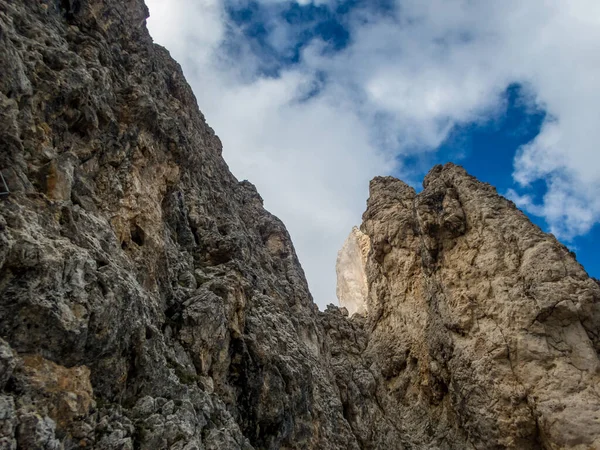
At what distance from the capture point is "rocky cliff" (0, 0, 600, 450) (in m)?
12.2

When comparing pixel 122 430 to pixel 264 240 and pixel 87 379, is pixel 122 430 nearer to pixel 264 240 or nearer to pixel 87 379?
pixel 87 379

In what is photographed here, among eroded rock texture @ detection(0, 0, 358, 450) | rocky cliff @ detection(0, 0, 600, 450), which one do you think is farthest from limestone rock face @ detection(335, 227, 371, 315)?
eroded rock texture @ detection(0, 0, 358, 450)

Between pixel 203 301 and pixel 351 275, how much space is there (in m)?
106

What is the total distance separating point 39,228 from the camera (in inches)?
503

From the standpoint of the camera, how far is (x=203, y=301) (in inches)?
797

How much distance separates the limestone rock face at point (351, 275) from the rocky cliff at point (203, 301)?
67.7 metres

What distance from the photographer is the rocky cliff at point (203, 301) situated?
1224 centimetres

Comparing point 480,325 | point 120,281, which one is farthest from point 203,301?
point 480,325

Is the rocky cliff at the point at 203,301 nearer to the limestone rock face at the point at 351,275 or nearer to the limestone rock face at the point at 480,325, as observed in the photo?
the limestone rock face at the point at 480,325

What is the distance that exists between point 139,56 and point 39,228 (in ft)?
69.4

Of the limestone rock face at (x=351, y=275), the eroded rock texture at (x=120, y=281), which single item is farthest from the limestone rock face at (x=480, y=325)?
the limestone rock face at (x=351, y=275)

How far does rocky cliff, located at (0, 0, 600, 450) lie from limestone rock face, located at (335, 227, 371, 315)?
6769 cm

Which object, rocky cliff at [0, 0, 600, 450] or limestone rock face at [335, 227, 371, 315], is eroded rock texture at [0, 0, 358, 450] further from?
limestone rock face at [335, 227, 371, 315]

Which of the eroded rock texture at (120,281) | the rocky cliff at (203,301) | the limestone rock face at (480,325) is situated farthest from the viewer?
the limestone rock face at (480,325)
